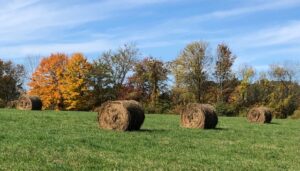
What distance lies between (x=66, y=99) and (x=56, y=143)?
6696 cm

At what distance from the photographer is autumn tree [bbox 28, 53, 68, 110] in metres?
81.8

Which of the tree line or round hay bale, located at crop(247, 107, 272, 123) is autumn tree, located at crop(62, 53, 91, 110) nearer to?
the tree line

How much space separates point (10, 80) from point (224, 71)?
42.6 metres

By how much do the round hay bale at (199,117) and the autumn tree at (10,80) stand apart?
218ft

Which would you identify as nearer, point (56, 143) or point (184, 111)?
point (56, 143)

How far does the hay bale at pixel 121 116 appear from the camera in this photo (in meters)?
21.0

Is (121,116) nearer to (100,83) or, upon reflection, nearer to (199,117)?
(199,117)

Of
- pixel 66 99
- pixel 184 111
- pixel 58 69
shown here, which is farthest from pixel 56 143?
pixel 58 69

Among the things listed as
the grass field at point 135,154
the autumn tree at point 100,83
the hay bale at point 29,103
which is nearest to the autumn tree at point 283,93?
the autumn tree at point 100,83

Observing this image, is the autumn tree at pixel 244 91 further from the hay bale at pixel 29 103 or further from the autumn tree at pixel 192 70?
the hay bale at pixel 29 103

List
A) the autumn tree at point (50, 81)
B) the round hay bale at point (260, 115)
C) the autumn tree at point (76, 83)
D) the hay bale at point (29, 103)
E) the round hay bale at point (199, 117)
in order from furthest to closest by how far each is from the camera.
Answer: the autumn tree at point (50, 81) < the autumn tree at point (76, 83) < the hay bale at point (29, 103) < the round hay bale at point (260, 115) < the round hay bale at point (199, 117)

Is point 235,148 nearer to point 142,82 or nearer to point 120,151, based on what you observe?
point 120,151

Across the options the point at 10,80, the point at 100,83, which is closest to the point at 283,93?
the point at 100,83

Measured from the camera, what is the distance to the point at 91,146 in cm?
1397
